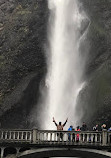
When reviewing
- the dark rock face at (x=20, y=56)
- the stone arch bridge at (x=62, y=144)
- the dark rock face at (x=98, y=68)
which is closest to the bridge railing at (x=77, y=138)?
the stone arch bridge at (x=62, y=144)

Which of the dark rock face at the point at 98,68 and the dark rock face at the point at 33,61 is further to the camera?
the dark rock face at the point at 33,61

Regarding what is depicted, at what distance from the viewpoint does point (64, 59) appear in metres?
53.9

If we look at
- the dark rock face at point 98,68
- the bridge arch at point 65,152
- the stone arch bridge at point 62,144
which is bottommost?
the bridge arch at point 65,152

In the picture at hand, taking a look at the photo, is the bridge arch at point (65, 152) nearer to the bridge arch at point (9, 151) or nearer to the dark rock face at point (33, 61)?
the bridge arch at point (9, 151)

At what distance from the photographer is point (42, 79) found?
51375mm

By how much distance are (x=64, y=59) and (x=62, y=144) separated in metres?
23.9

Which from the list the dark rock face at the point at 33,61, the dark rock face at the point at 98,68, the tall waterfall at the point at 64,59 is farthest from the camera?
the tall waterfall at the point at 64,59

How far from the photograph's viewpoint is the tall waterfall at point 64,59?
154 ft

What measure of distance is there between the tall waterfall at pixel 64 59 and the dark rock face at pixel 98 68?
1.17m

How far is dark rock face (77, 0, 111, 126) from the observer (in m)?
44.5

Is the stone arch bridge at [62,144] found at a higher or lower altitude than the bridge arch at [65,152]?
higher

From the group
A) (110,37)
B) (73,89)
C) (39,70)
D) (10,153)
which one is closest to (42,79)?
(39,70)

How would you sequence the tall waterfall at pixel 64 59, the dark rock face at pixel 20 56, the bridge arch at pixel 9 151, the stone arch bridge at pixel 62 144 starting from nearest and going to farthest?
the stone arch bridge at pixel 62 144 → the bridge arch at pixel 9 151 → the tall waterfall at pixel 64 59 → the dark rock face at pixel 20 56

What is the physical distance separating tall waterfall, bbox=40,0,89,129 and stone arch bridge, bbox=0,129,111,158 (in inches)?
481
